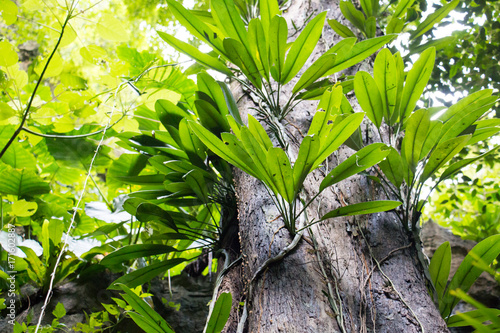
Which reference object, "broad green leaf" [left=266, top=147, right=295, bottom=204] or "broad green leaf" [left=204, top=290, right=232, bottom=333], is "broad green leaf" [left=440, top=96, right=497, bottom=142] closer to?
"broad green leaf" [left=266, top=147, right=295, bottom=204]

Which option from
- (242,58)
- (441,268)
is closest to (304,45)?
(242,58)

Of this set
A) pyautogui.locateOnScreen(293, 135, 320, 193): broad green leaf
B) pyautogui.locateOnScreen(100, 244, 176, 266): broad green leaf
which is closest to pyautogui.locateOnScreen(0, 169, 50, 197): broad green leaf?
pyautogui.locateOnScreen(100, 244, 176, 266): broad green leaf

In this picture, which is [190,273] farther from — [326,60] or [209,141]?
[326,60]

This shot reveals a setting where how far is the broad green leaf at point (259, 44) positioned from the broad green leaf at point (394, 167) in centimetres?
43

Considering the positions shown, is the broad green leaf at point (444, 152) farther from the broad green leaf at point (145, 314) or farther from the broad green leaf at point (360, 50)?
the broad green leaf at point (145, 314)

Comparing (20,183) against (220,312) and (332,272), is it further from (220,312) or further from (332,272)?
(332,272)

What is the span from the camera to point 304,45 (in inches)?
37.3

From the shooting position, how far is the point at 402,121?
102cm

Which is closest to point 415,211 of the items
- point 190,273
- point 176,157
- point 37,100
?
point 176,157

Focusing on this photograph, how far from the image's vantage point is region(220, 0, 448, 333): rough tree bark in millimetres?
712

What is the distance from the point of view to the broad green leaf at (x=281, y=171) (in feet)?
2.30

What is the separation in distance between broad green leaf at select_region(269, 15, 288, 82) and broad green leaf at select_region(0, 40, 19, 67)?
2.76 feet

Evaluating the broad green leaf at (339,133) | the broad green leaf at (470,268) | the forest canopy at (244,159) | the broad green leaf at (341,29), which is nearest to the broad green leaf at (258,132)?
the forest canopy at (244,159)

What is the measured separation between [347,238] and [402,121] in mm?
406
